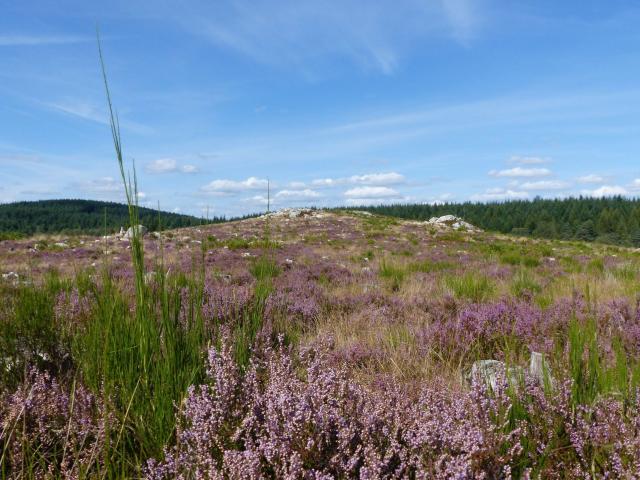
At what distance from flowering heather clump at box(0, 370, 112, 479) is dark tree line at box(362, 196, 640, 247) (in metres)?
106

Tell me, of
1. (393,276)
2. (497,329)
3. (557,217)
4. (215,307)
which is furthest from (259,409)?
(557,217)

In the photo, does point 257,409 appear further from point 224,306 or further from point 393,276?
point 393,276

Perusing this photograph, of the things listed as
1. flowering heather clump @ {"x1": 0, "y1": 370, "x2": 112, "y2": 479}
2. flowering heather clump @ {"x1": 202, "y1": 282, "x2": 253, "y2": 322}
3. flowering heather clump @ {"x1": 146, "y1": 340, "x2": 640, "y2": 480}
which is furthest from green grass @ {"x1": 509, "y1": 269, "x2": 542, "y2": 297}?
flowering heather clump @ {"x1": 0, "y1": 370, "x2": 112, "y2": 479}

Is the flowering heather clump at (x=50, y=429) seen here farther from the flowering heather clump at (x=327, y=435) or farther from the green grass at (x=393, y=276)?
the green grass at (x=393, y=276)

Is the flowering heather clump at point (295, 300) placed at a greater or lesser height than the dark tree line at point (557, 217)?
lesser

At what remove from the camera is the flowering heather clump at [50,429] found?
196 centimetres

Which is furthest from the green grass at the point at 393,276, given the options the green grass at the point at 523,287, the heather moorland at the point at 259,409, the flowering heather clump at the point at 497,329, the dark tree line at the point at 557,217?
the dark tree line at the point at 557,217

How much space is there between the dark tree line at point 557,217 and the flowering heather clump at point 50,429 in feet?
347

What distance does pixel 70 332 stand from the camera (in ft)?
10.8

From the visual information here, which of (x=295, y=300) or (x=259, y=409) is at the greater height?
(x=259, y=409)

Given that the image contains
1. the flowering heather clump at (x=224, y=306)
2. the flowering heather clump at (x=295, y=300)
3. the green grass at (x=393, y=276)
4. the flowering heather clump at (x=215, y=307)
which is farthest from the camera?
the green grass at (x=393, y=276)

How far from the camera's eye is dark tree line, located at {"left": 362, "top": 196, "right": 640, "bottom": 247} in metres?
99.4

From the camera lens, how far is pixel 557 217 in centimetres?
12850

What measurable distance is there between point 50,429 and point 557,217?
487 ft
